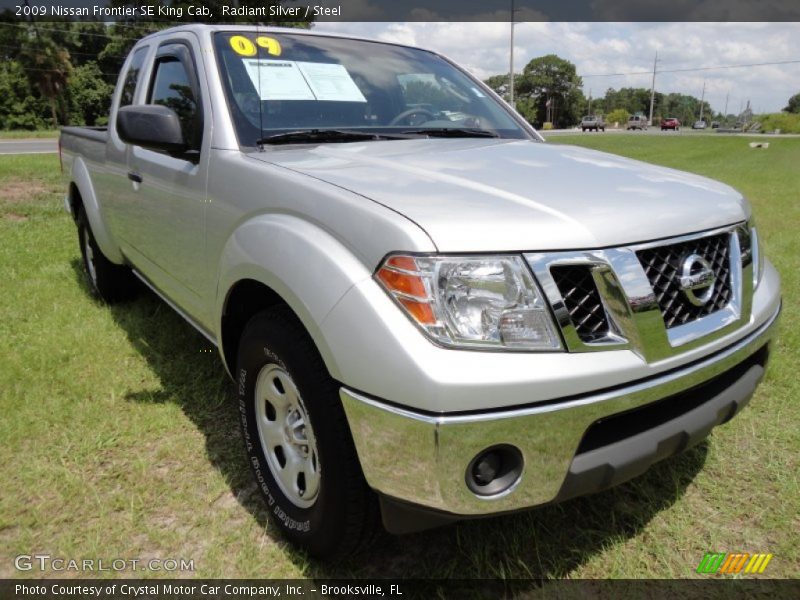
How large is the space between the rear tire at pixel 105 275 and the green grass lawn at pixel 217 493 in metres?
0.61

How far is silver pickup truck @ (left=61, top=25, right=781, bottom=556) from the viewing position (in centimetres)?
148

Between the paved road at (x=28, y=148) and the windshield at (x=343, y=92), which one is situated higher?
the windshield at (x=343, y=92)

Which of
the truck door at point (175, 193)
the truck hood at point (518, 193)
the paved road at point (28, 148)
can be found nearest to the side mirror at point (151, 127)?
the truck door at point (175, 193)

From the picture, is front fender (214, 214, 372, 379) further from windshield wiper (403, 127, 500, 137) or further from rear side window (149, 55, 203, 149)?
windshield wiper (403, 127, 500, 137)

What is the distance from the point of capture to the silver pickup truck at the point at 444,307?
4.86 ft

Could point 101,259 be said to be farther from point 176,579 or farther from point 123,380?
point 176,579

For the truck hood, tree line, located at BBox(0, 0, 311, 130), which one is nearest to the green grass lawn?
the truck hood

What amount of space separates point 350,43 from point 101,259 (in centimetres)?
246

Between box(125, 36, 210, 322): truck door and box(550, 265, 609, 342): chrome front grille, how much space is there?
4.84ft

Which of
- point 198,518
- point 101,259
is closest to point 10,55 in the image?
point 101,259

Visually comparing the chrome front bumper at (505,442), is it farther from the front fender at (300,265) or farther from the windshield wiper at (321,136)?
the windshield wiper at (321,136)

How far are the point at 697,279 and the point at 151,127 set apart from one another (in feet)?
6.53

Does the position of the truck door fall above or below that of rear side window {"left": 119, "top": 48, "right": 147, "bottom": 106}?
below

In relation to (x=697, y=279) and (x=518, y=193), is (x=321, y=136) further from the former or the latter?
(x=697, y=279)
